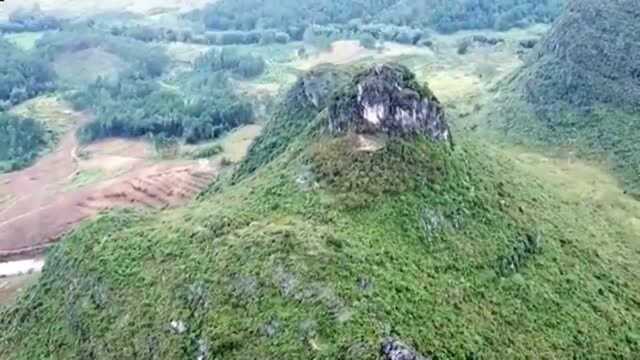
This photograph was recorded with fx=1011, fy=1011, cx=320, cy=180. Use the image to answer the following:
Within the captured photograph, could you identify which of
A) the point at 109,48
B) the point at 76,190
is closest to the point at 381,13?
the point at 109,48

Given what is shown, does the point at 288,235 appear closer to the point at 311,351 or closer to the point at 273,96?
the point at 311,351

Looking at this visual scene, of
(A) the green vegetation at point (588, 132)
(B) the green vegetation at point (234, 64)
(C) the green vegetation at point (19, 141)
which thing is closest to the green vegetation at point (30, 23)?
(B) the green vegetation at point (234, 64)

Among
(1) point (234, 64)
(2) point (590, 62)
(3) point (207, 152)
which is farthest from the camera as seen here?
(1) point (234, 64)

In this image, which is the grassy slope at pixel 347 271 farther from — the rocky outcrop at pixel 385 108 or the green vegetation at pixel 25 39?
the green vegetation at pixel 25 39

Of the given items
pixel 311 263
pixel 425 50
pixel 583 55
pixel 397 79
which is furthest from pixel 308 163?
pixel 425 50

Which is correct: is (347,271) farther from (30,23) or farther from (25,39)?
(30,23)

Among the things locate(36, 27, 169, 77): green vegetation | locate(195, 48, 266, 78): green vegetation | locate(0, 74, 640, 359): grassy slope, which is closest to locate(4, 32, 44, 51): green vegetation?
locate(36, 27, 169, 77): green vegetation
